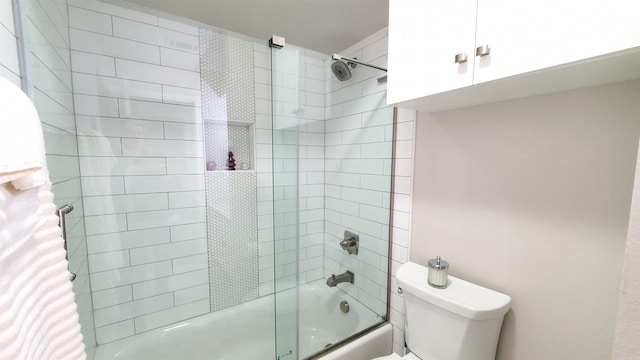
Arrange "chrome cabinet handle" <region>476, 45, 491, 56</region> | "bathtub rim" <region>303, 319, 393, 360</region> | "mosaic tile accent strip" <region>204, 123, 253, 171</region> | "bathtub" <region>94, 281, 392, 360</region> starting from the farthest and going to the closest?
"mosaic tile accent strip" <region>204, 123, 253, 171</region>
"bathtub" <region>94, 281, 392, 360</region>
"bathtub rim" <region>303, 319, 393, 360</region>
"chrome cabinet handle" <region>476, 45, 491, 56</region>

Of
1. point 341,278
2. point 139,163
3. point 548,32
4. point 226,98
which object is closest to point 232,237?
point 139,163

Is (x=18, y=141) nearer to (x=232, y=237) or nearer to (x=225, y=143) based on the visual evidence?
(x=225, y=143)

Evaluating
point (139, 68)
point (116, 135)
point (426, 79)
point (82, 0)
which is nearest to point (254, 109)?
point (139, 68)

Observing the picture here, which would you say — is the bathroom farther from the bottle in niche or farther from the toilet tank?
the bottle in niche

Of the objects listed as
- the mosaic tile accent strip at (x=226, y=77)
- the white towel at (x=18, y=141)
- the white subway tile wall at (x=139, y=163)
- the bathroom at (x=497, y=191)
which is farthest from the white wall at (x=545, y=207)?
the white subway tile wall at (x=139, y=163)

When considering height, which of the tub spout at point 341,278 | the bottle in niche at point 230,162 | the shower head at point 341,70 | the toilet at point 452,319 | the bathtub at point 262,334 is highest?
the shower head at point 341,70

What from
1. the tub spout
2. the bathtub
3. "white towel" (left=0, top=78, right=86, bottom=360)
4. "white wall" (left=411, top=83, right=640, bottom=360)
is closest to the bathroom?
"white wall" (left=411, top=83, right=640, bottom=360)

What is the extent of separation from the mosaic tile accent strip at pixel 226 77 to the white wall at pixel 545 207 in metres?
1.28

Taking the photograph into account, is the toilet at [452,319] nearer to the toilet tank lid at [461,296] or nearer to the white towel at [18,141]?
the toilet tank lid at [461,296]

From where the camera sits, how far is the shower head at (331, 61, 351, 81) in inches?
63.7

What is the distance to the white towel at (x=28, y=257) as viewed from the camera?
0.38 meters

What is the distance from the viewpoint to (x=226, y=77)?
1665mm

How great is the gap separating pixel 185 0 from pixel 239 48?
15.6 inches

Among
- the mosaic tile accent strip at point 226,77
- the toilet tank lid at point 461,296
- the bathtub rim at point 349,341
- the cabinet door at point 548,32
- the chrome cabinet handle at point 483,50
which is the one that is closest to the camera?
the cabinet door at point 548,32
